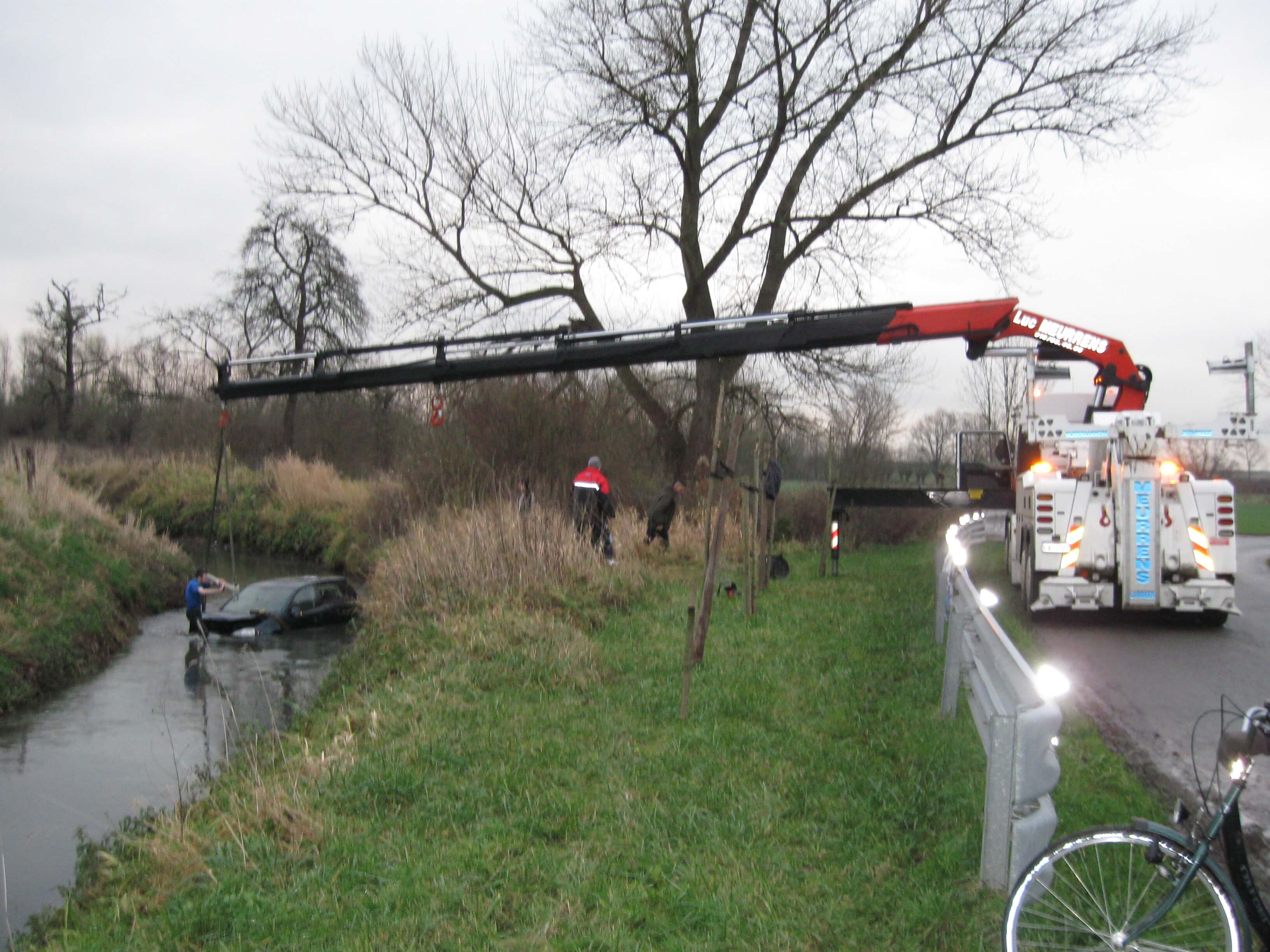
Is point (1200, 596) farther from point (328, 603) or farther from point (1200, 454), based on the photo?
point (328, 603)

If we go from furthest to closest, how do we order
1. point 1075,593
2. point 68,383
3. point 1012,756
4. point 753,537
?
point 68,383 < point 753,537 < point 1075,593 < point 1012,756

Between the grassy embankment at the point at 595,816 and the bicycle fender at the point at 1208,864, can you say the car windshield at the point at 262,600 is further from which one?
the bicycle fender at the point at 1208,864

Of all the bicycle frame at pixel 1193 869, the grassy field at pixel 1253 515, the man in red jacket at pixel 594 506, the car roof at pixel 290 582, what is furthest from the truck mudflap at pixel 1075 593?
the grassy field at pixel 1253 515

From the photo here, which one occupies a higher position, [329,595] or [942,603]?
[942,603]

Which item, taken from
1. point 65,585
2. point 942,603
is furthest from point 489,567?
point 65,585

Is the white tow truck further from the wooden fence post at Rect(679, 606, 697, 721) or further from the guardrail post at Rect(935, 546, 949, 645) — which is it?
the wooden fence post at Rect(679, 606, 697, 721)

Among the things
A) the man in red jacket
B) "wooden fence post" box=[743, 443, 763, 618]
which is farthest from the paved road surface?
the man in red jacket

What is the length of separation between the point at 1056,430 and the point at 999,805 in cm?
906

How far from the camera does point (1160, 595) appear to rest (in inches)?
456

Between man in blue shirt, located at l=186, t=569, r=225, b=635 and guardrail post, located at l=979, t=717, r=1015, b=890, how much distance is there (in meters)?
16.6

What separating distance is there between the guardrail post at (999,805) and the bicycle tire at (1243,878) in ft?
2.26

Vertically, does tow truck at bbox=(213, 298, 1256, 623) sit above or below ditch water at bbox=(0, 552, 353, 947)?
above

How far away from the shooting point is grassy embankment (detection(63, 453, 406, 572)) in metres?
29.0

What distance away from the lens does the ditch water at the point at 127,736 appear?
9047mm
